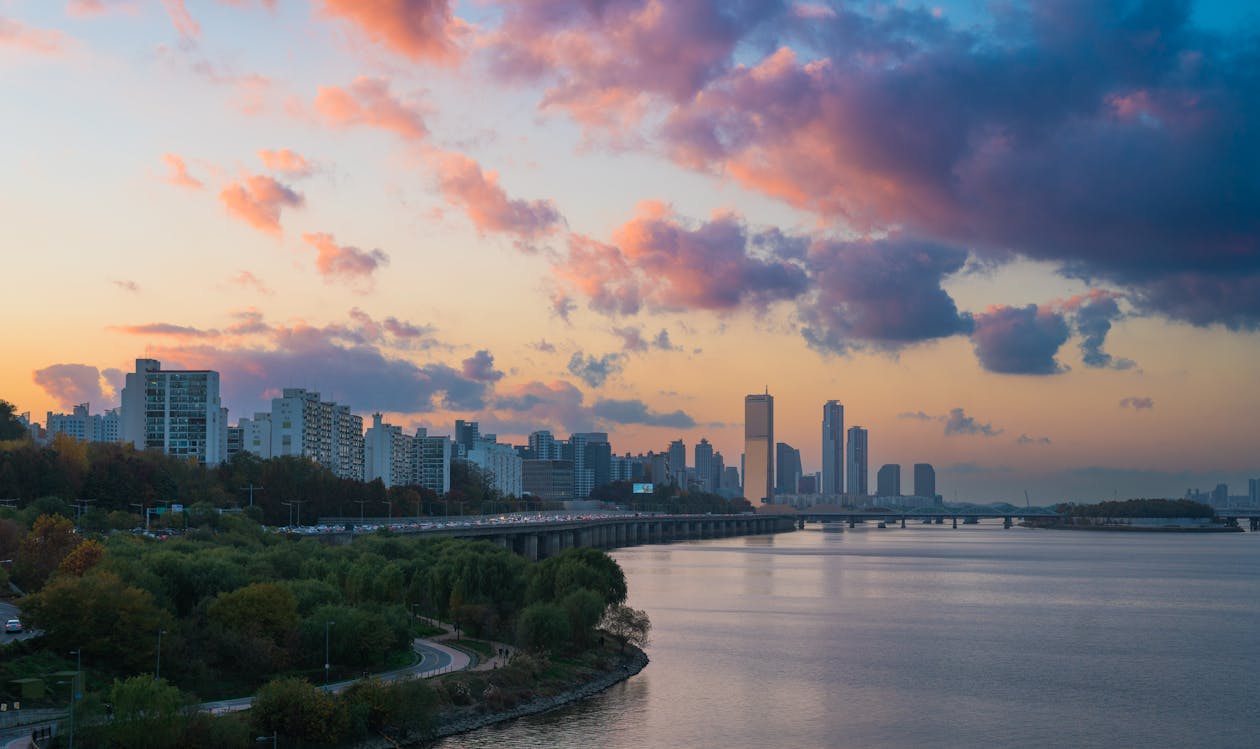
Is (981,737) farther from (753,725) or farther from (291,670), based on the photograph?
(291,670)

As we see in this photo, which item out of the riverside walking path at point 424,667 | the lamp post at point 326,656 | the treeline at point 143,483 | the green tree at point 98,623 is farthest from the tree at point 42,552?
the treeline at point 143,483

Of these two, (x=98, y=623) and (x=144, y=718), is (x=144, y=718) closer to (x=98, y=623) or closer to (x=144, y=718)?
(x=144, y=718)

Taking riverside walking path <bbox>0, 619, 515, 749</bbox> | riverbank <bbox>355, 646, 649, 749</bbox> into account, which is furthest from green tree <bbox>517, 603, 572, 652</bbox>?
riverbank <bbox>355, 646, 649, 749</bbox>

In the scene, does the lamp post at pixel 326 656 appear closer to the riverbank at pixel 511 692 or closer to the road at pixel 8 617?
the riverbank at pixel 511 692

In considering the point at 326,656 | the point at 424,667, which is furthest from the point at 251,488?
the point at 326,656

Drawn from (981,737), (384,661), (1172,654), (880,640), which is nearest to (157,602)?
(384,661)

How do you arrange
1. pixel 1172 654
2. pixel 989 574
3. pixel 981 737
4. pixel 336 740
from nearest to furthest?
pixel 336 740 < pixel 981 737 < pixel 1172 654 < pixel 989 574

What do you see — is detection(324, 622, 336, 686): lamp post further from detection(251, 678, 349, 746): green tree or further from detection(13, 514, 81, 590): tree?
detection(13, 514, 81, 590): tree
